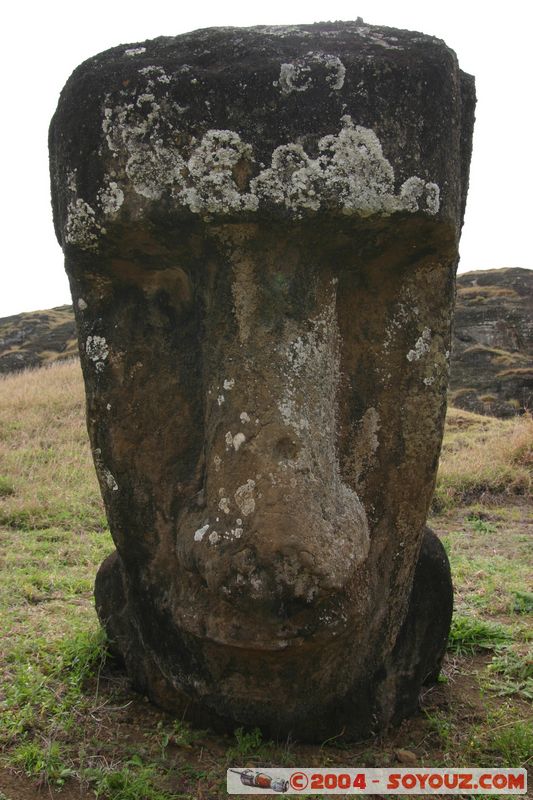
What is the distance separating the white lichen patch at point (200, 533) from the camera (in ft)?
7.47

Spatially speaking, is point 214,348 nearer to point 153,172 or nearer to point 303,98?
point 153,172

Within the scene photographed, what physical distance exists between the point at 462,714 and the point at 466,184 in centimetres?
183

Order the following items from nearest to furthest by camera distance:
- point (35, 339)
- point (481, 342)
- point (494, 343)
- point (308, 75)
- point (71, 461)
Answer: point (308, 75), point (71, 461), point (494, 343), point (481, 342), point (35, 339)

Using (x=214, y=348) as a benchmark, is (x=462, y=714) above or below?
below

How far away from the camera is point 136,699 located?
2781 millimetres

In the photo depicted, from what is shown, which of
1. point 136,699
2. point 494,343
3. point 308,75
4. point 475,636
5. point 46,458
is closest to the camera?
point 308,75

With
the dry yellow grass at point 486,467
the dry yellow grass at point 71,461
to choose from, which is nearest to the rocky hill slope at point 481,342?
the dry yellow grass at point 71,461

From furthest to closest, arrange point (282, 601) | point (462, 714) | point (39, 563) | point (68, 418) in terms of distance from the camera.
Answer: point (68, 418) → point (39, 563) → point (462, 714) → point (282, 601)

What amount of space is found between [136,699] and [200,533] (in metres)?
0.86

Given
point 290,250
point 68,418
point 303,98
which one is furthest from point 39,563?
point 68,418

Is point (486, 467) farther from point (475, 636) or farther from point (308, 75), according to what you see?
point (308, 75)

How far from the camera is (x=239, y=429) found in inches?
88.7

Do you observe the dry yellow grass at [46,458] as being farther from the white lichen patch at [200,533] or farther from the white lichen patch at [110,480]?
the white lichen patch at [200,533]

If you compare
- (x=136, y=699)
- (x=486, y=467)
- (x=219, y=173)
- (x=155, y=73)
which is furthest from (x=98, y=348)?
(x=486, y=467)
